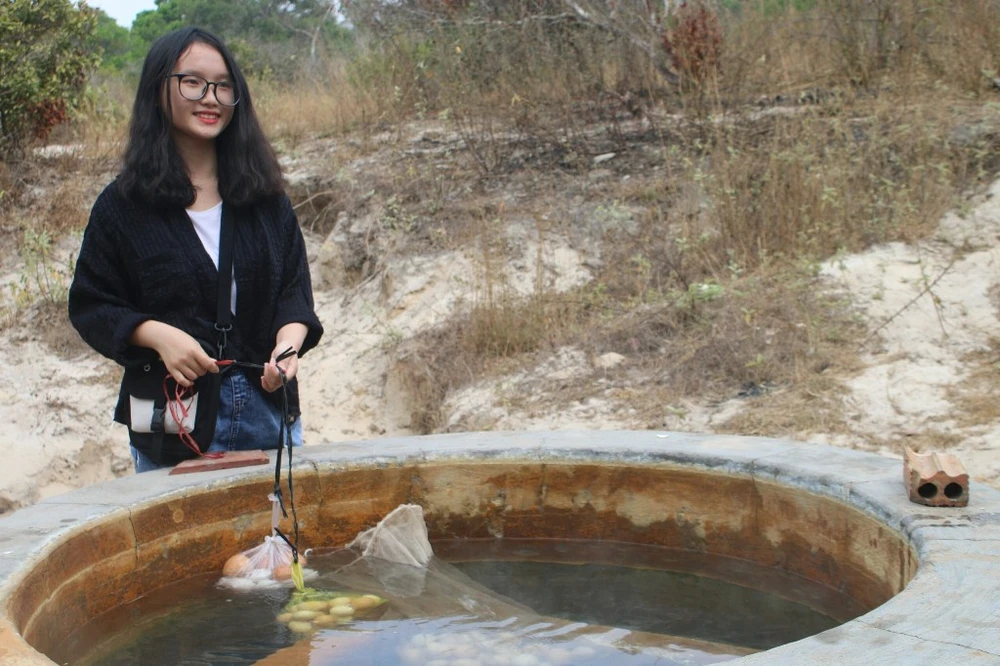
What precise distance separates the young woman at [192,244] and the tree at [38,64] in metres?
6.50

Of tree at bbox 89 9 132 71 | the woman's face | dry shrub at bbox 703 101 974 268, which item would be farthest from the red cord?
tree at bbox 89 9 132 71

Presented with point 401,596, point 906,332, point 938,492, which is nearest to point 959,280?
point 906,332

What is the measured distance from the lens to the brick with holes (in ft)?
8.00

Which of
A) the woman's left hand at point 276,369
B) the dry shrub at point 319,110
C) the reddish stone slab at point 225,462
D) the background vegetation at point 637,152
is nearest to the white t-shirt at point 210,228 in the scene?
the woman's left hand at point 276,369

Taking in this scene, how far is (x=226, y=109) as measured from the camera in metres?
2.80

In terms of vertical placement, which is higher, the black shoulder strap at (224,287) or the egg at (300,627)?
the black shoulder strap at (224,287)

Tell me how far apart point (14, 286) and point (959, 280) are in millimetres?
5979

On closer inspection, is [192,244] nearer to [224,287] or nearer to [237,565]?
[224,287]

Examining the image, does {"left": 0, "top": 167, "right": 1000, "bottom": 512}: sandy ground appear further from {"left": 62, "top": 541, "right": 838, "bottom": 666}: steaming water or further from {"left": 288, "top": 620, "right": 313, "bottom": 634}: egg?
{"left": 288, "top": 620, "right": 313, "bottom": 634}: egg

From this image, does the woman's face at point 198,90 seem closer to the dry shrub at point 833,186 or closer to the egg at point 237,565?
the egg at point 237,565

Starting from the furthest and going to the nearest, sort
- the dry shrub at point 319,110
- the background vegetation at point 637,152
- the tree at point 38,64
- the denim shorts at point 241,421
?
1. the dry shrub at point 319,110
2. the tree at point 38,64
3. the background vegetation at point 637,152
4. the denim shorts at point 241,421

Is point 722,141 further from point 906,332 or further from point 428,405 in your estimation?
point 428,405

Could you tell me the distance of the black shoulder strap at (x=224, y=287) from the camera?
276 centimetres

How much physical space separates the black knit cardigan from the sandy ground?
9.46 ft
